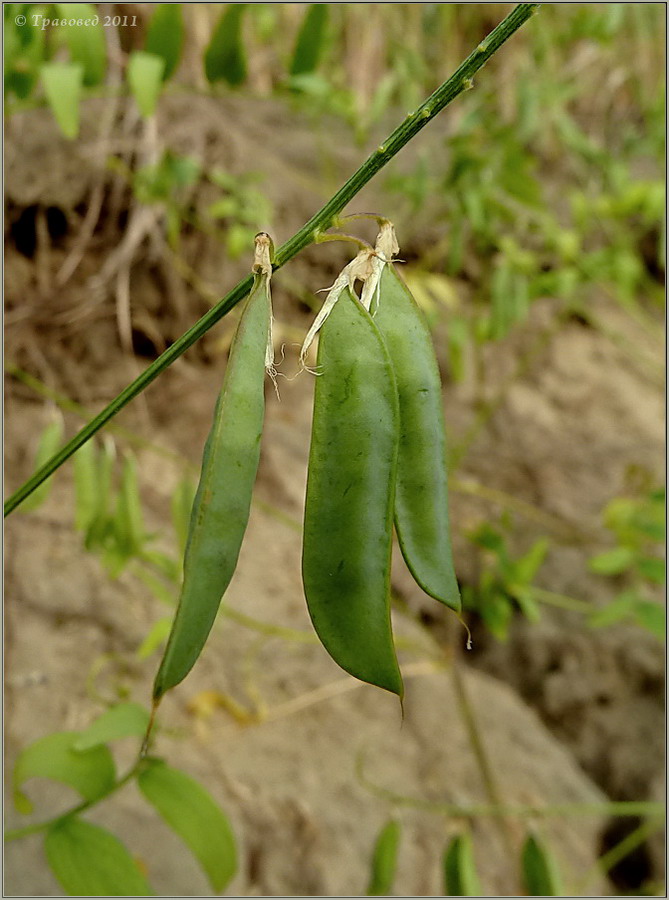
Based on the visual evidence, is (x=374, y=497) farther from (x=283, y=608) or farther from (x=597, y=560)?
(x=283, y=608)

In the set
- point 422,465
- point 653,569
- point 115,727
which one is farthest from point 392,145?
point 653,569

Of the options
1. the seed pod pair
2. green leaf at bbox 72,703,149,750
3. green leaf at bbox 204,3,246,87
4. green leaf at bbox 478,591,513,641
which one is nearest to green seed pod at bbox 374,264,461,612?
the seed pod pair

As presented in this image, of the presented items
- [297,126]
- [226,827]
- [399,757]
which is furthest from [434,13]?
[226,827]

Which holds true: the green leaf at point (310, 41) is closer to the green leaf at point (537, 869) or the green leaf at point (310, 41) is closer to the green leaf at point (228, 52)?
the green leaf at point (228, 52)

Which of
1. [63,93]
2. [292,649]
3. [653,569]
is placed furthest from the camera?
[292,649]

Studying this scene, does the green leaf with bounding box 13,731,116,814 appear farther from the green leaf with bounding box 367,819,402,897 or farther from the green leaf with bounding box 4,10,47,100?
the green leaf with bounding box 4,10,47,100

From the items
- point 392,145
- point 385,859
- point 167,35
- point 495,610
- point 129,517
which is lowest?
point 385,859

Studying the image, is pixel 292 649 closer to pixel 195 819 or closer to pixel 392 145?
pixel 195 819

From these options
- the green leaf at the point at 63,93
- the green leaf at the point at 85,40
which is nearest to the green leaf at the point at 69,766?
the green leaf at the point at 63,93
